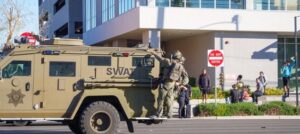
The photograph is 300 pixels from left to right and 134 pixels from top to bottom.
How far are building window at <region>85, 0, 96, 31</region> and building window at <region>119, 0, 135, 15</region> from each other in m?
9.34

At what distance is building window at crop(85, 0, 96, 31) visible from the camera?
52.1 m

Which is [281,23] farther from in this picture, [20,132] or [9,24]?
[20,132]

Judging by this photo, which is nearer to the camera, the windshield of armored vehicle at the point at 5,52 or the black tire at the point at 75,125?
the windshield of armored vehicle at the point at 5,52

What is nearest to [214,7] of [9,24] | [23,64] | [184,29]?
[184,29]

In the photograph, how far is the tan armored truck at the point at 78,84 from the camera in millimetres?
13492

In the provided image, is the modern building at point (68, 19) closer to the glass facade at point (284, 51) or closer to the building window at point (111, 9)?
the building window at point (111, 9)

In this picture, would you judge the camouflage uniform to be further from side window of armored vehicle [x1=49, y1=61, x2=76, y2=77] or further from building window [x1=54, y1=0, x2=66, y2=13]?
building window [x1=54, y1=0, x2=66, y2=13]

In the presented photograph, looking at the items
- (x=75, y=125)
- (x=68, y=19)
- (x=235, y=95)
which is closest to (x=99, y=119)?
(x=75, y=125)

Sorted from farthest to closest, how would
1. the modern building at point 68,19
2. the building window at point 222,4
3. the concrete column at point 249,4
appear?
the modern building at point 68,19, the concrete column at point 249,4, the building window at point 222,4

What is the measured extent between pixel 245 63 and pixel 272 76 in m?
1.97

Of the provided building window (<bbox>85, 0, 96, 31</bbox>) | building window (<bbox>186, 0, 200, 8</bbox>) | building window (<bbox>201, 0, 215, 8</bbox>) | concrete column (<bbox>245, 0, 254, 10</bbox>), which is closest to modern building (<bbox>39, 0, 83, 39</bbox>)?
building window (<bbox>85, 0, 96, 31</bbox>)

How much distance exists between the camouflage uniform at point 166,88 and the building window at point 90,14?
37.8 metres

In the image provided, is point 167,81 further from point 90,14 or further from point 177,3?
point 90,14

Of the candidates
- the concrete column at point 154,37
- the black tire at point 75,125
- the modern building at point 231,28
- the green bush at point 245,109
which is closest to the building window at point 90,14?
the modern building at point 231,28
